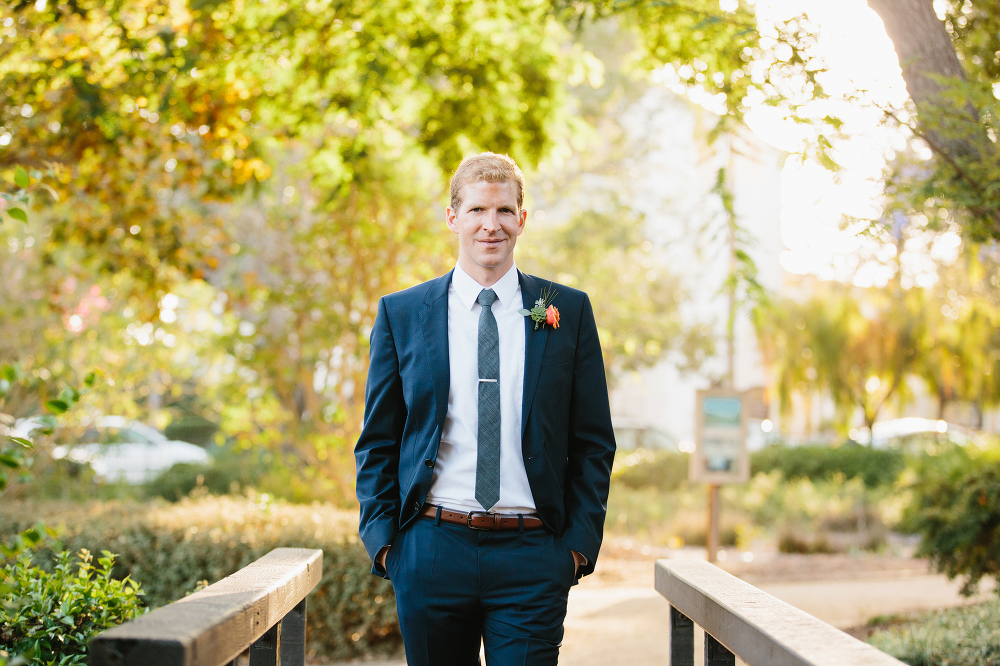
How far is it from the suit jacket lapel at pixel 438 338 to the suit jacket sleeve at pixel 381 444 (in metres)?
0.16

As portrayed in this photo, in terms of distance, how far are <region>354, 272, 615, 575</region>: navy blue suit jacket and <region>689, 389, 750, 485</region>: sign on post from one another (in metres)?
7.31

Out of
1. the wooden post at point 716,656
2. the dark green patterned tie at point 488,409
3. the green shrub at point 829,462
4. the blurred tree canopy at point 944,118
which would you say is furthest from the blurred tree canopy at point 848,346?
the dark green patterned tie at point 488,409

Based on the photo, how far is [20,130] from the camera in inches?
249

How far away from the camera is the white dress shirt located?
246 centimetres

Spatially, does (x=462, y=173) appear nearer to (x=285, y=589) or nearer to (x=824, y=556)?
(x=285, y=589)

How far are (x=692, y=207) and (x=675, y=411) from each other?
52.8ft

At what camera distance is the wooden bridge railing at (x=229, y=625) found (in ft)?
5.81

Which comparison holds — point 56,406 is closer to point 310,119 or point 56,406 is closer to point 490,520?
point 490,520

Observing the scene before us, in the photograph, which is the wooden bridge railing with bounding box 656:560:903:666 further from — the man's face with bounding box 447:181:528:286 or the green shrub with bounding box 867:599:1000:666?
the green shrub with bounding box 867:599:1000:666

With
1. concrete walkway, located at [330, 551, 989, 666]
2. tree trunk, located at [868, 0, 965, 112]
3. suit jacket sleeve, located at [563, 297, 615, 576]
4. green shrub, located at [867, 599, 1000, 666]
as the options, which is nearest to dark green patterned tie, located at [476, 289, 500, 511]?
suit jacket sleeve, located at [563, 297, 615, 576]

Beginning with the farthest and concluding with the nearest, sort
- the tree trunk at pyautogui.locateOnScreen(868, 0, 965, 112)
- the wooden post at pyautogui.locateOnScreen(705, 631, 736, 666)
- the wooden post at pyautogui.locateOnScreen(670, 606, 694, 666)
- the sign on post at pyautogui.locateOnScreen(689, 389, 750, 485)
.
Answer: the sign on post at pyautogui.locateOnScreen(689, 389, 750, 485) → the tree trunk at pyautogui.locateOnScreen(868, 0, 965, 112) → the wooden post at pyautogui.locateOnScreen(670, 606, 694, 666) → the wooden post at pyautogui.locateOnScreen(705, 631, 736, 666)

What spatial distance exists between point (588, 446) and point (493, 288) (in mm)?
583

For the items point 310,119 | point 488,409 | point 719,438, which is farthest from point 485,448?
point 719,438

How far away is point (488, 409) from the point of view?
2.48 meters
